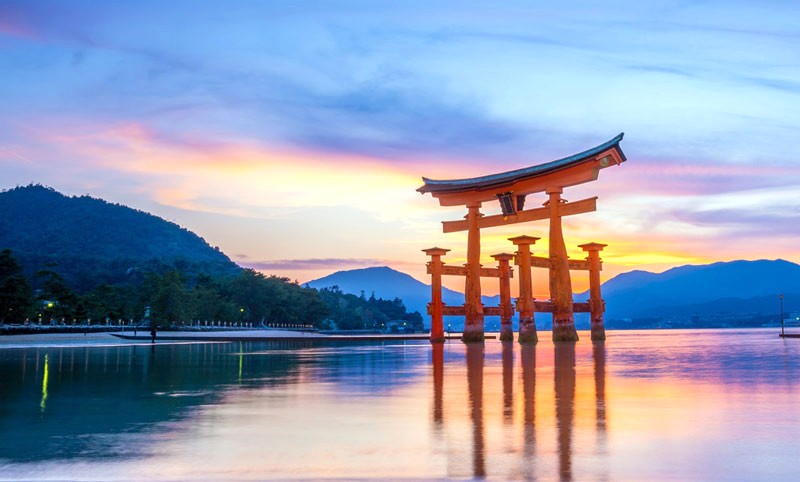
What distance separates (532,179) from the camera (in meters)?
41.6

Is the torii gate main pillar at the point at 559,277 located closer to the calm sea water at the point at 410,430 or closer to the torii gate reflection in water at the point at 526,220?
the torii gate reflection in water at the point at 526,220

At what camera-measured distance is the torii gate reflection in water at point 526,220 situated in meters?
39.7

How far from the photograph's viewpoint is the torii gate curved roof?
38.2m

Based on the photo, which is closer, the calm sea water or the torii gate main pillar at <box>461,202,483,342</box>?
the calm sea water

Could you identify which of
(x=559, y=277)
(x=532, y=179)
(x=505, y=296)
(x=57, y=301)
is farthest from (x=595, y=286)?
(x=57, y=301)

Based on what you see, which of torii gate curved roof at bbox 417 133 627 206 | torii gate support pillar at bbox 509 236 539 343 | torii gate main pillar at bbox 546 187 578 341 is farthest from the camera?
torii gate support pillar at bbox 509 236 539 343

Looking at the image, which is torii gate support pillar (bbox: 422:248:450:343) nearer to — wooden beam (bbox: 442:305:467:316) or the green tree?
wooden beam (bbox: 442:305:467:316)

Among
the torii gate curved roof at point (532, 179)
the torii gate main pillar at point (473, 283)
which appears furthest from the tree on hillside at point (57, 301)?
the torii gate main pillar at point (473, 283)

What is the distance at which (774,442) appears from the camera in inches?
268

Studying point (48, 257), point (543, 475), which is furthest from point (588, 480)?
point (48, 257)

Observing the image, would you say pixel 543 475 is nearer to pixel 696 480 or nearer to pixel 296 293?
pixel 696 480

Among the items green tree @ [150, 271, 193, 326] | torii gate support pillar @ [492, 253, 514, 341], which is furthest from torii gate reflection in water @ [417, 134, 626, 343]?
green tree @ [150, 271, 193, 326]

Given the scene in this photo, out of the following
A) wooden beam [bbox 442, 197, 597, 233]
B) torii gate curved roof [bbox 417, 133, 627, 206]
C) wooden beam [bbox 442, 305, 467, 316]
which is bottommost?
wooden beam [bbox 442, 305, 467, 316]

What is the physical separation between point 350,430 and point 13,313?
62.3 m
